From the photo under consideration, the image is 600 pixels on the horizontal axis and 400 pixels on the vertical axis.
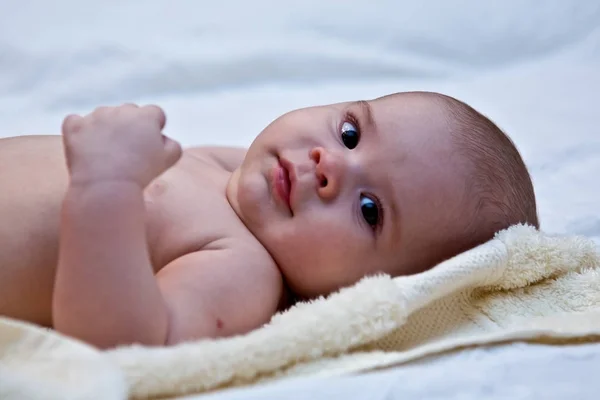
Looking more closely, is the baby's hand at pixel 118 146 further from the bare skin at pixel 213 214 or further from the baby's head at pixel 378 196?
the baby's head at pixel 378 196

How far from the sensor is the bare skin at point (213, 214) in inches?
32.8

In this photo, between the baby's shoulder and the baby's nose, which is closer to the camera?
the baby's nose

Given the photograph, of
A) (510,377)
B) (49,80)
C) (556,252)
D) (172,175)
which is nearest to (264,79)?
(49,80)

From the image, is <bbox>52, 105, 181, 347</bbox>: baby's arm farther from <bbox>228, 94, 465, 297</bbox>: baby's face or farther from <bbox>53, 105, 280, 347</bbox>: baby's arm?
<bbox>228, 94, 465, 297</bbox>: baby's face

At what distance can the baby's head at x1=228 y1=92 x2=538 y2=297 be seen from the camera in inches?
42.3

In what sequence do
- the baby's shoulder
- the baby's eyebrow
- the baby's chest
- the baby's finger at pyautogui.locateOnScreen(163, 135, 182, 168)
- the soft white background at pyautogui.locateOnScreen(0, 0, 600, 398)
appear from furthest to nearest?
the soft white background at pyautogui.locateOnScreen(0, 0, 600, 398) → the baby's shoulder → the baby's eyebrow → the baby's chest → the baby's finger at pyautogui.locateOnScreen(163, 135, 182, 168)

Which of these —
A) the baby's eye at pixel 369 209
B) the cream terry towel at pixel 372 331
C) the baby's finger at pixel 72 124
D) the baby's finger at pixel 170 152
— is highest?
the baby's finger at pixel 72 124

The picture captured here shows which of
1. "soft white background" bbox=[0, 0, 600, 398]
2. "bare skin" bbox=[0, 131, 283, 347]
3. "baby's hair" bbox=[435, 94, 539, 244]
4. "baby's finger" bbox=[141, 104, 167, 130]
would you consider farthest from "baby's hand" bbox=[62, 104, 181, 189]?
"soft white background" bbox=[0, 0, 600, 398]

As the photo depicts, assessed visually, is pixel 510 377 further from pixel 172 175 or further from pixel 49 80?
pixel 49 80

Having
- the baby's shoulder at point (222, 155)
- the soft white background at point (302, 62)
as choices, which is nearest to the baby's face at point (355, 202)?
the baby's shoulder at point (222, 155)

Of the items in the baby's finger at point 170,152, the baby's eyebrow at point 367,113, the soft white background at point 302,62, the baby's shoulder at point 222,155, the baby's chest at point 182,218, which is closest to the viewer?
the baby's finger at point 170,152

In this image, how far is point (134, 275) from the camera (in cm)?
83

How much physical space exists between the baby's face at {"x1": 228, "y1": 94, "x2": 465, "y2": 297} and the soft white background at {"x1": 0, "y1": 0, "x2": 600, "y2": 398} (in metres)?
0.46

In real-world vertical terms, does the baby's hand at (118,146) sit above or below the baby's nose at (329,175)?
above
